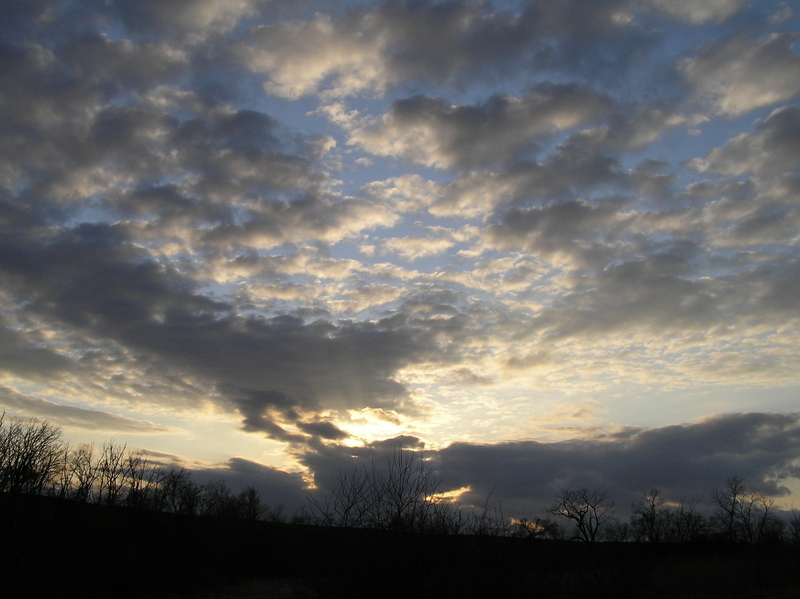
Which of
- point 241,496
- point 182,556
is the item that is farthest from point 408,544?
point 241,496

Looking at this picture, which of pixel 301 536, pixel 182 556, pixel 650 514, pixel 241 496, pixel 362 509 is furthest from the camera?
pixel 650 514

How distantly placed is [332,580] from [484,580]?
474 centimetres

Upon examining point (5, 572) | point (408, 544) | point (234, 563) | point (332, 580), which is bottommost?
point (234, 563)

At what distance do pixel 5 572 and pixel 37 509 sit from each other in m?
21.0

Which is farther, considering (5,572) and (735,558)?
(735,558)

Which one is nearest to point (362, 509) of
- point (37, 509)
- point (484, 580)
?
point (484, 580)

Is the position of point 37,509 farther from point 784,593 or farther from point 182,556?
point 784,593

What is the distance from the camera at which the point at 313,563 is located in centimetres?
1616

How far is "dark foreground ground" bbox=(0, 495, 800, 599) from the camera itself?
14.7 meters

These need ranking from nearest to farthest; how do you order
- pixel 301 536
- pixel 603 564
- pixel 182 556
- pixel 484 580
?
1. pixel 484 580
2. pixel 301 536
3. pixel 603 564
4. pixel 182 556

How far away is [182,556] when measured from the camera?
4197 cm

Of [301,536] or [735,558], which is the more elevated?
[301,536]

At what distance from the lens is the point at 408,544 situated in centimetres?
1469

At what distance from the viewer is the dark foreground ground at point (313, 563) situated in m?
14.7
